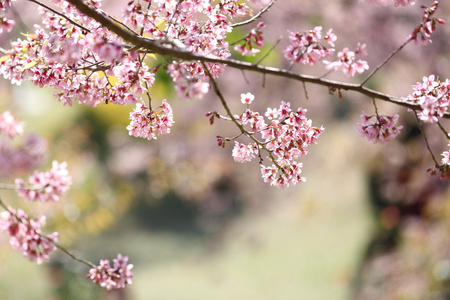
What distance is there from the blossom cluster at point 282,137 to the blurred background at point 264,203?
3.51m

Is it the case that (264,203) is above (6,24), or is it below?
above

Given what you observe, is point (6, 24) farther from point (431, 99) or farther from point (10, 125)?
point (431, 99)

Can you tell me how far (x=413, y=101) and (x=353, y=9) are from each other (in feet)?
20.4

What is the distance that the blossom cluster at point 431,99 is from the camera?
1.87 metres

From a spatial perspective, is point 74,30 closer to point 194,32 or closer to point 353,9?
point 194,32

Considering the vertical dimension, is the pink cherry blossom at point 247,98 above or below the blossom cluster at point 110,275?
above

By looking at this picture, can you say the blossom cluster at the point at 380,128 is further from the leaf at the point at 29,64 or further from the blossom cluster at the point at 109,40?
the leaf at the point at 29,64

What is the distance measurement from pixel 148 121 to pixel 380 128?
1035 mm

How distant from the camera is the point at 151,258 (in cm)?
989

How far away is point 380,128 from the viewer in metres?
2.11

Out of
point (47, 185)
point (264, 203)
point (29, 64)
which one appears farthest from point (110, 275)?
point (264, 203)

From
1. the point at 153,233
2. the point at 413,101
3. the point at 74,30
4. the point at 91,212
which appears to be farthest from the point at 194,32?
the point at 153,233

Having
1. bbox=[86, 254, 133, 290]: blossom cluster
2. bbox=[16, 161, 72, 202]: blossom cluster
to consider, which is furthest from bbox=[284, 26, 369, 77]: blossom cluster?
bbox=[16, 161, 72, 202]: blossom cluster

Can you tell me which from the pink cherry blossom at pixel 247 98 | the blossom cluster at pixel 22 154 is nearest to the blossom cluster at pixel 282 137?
the pink cherry blossom at pixel 247 98
